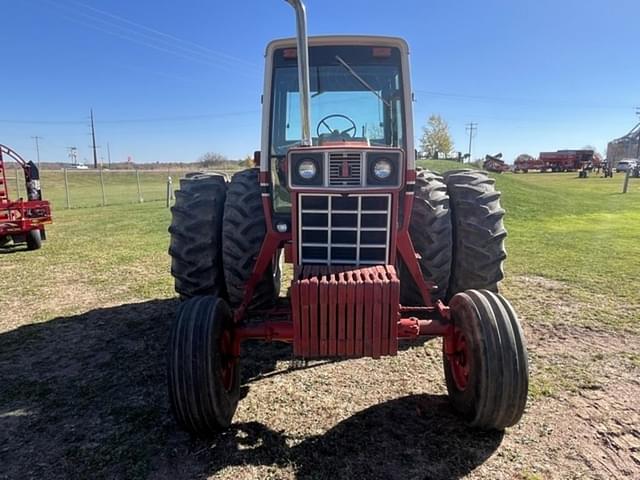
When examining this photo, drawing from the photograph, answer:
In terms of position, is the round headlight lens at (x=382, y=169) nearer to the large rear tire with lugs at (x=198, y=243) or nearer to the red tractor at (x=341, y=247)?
the red tractor at (x=341, y=247)

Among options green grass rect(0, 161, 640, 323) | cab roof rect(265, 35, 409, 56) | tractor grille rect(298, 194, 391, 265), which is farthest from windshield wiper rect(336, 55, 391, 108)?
green grass rect(0, 161, 640, 323)

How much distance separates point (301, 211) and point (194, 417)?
5.07 feet

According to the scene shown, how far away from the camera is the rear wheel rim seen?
3.23 metres

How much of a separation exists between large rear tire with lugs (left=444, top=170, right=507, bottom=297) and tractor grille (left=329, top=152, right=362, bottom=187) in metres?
1.52

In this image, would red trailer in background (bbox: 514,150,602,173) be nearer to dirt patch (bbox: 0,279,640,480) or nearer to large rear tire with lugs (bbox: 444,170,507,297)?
large rear tire with lugs (bbox: 444,170,507,297)

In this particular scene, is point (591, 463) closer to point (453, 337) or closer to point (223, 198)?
point (453, 337)

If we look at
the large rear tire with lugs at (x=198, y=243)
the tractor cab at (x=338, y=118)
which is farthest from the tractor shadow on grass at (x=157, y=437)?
the tractor cab at (x=338, y=118)

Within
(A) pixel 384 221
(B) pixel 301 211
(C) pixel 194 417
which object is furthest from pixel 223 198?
(C) pixel 194 417

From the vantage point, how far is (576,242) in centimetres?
952

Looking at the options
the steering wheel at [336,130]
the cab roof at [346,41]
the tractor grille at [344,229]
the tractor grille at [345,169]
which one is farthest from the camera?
the steering wheel at [336,130]

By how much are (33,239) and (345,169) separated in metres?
9.01

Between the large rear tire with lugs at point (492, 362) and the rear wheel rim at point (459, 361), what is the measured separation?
0.07 meters

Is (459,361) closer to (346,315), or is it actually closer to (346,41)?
(346,315)

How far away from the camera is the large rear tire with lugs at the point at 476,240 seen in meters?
4.26
